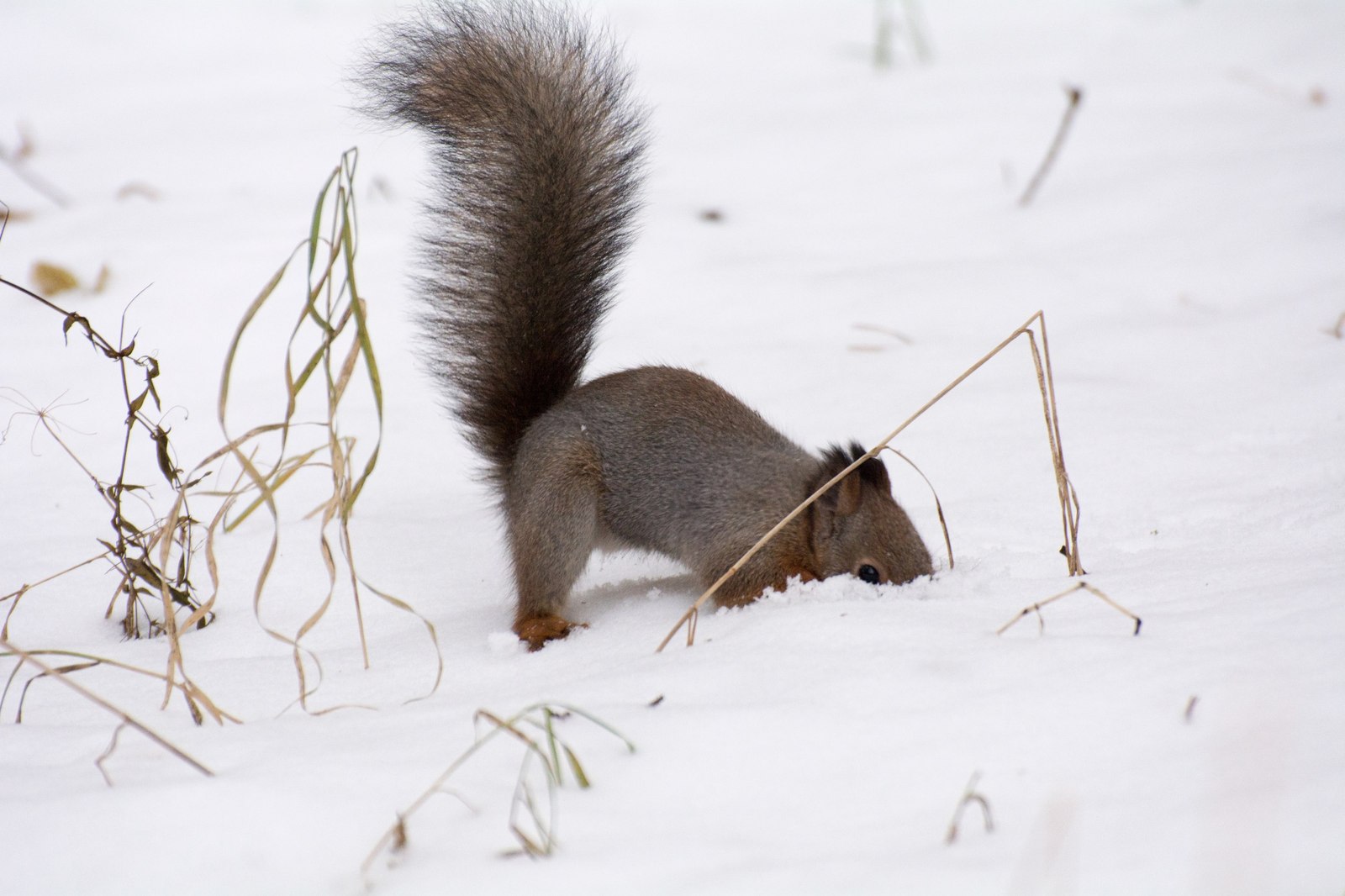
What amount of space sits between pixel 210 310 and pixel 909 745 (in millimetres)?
2972

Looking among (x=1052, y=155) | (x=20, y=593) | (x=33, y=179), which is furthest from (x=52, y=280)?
(x=1052, y=155)

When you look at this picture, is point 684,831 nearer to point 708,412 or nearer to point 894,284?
point 708,412

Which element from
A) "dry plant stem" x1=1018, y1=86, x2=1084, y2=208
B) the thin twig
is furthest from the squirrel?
the thin twig

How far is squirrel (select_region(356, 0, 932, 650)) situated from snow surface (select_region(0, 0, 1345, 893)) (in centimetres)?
18

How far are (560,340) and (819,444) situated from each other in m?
0.80

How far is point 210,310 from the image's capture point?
3.72 m

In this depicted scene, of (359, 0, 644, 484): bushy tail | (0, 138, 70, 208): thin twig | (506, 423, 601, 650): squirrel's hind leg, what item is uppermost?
(359, 0, 644, 484): bushy tail

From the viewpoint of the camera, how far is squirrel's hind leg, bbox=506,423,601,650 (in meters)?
2.39

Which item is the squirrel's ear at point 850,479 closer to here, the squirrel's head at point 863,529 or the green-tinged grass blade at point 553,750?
the squirrel's head at point 863,529

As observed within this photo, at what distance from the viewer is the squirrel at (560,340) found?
2.44m

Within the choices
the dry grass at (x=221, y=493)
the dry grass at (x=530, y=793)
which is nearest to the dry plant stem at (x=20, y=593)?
the dry grass at (x=221, y=493)

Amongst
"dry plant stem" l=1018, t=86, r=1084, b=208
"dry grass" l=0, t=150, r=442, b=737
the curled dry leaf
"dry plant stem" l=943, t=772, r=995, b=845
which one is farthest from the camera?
"dry plant stem" l=1018, t=86, r=1084, b=208

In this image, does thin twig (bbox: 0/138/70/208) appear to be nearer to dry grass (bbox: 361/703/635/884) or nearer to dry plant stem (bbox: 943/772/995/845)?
dry grass (bbox: 361/703/635/884)

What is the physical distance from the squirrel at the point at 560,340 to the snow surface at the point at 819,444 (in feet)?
0.60
